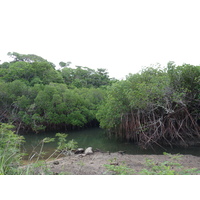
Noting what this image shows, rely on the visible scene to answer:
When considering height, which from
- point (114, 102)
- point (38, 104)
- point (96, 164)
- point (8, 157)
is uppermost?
point (114, 102)

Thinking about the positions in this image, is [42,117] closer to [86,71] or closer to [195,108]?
[195,108]

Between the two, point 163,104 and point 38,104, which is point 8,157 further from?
point 38,104

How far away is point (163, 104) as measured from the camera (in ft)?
31.5

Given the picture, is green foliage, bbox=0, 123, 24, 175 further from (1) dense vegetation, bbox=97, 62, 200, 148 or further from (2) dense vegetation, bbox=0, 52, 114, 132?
(2) dense vegetation, bbox=0, 52, 114, 132

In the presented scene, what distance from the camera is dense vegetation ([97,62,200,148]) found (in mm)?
9180

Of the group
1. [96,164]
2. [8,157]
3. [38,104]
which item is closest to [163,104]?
[96,164]

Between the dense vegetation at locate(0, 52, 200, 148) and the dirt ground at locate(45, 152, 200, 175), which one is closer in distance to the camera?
the dirt ground at locate(45, 152, 200, 175)

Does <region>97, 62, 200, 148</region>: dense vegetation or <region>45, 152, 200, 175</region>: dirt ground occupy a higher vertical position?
<region>97, 62, 200, 148</region>: dense vegetation

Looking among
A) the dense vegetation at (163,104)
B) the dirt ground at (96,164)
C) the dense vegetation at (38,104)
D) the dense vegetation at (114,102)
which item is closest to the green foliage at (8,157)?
the dirt ground at (96,164)

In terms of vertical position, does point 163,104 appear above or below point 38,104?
above

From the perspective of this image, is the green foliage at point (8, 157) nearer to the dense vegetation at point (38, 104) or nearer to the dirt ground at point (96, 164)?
the dirt ground at point (96, 164)

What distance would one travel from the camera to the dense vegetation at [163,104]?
918 centimetres

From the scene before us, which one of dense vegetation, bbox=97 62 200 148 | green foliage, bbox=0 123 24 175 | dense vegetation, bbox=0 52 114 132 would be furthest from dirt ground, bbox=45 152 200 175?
dense vegetation, bbox=0 52 114 132
